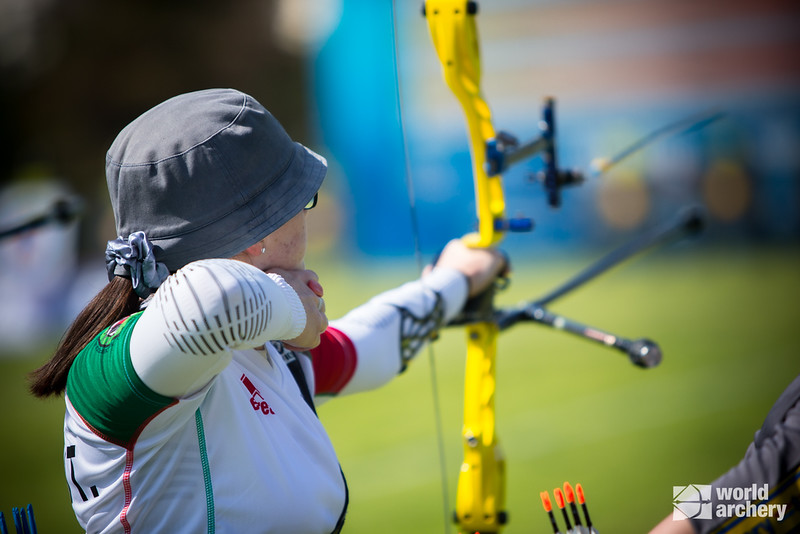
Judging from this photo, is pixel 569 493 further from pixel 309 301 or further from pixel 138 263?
pixel 138 263

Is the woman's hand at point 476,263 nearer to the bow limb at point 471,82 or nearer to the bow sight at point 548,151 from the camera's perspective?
the bow limb at point 471,82

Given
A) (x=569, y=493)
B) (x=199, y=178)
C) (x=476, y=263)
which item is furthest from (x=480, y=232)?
(x=199, y=178)

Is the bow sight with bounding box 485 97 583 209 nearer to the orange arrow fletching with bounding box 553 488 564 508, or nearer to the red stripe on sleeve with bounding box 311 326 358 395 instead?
the red stripe on sleeve with bounding box 311 326 358 395

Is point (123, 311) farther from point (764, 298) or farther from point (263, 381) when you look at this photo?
point (764, 298)

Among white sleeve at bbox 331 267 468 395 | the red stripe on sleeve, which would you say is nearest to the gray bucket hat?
the red stripe on sleeve

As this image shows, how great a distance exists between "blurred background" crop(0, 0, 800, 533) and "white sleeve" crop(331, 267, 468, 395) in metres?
0.34

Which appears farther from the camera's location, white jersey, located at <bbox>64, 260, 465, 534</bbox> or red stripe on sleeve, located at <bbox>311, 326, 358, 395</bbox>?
red stripe on sleeve, located at <bbox>311, 326, 358, 395</bbox>

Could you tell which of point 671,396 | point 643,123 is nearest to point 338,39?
point 643,123

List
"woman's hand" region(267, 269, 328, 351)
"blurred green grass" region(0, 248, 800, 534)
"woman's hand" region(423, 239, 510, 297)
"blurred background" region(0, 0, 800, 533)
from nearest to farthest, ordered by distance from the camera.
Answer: "woman's hand" region(267, 269, 328, 351) → "woman's hand" region(423, 239, 510, 297) → "blurred green grass" region(0, 248, 800, 534) → "blurred background" region(0, 0, 800, 533)

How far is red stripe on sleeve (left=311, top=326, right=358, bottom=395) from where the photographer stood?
1.51 metres

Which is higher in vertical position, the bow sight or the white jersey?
the bow sight

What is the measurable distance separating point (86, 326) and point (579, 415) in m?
4.12

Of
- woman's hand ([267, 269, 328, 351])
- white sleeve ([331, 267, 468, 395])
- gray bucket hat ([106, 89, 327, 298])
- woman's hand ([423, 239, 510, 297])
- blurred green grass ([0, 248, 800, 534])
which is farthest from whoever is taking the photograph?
blurred green grass ([0, 248, 800, 534])

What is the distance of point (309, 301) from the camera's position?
3.77 feet
